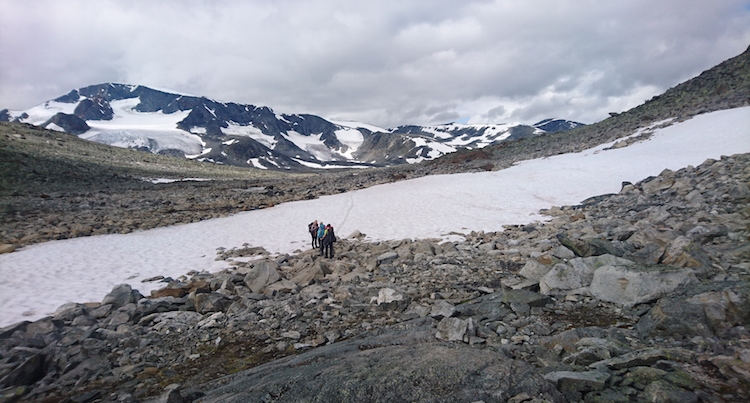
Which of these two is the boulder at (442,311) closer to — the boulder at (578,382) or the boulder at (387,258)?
the boulder at (578,382)

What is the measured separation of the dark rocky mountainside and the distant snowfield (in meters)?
1.87

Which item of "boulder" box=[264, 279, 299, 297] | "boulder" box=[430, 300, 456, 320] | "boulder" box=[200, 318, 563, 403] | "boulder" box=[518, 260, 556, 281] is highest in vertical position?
"boulder" box=[200, 318, 563, 403]

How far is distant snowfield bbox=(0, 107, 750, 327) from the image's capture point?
1118cm

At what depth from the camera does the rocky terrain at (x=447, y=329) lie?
383 centimetres

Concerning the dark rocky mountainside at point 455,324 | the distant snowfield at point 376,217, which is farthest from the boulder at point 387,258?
the distant snowfield at point 376,217

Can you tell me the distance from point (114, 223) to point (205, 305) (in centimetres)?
1549

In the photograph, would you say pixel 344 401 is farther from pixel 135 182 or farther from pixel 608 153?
pixel 135 182

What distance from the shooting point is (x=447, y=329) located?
19.1 ft

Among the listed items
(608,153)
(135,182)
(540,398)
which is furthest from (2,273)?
(135,182)

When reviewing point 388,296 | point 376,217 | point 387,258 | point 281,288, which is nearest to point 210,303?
point 281,288

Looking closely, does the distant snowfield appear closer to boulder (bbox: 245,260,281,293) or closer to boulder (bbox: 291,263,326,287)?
boulder (bbox: 245,260,281,293)

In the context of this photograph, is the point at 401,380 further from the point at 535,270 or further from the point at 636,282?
the point at 535,270

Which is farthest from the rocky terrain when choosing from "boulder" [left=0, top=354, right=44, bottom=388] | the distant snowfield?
the distant snowfield

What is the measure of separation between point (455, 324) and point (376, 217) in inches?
620
